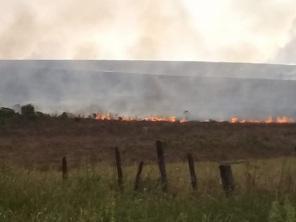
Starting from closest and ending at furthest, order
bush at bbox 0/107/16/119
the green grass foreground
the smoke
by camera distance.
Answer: the green grass foreground
bush at bbox 0/107/16/119
the smoke

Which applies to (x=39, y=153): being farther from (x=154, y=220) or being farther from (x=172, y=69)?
(x=172, y=69)

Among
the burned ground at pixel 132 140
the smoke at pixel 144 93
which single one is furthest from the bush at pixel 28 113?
the smoke at pixel 144 93

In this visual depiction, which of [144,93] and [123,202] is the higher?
[144,93]

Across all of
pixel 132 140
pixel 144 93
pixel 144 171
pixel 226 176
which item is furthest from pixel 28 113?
pixel 226 176

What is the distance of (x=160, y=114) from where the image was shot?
42031 mm

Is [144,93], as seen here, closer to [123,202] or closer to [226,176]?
[226,176]

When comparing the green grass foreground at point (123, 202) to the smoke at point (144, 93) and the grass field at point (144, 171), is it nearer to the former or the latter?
the grass field at point (144, 171)

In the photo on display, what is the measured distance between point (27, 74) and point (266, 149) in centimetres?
3049

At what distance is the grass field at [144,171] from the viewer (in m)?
9.06

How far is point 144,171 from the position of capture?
17.8 metres

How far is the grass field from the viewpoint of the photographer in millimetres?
9062

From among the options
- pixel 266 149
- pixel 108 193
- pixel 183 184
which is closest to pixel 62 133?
pixel 266 149

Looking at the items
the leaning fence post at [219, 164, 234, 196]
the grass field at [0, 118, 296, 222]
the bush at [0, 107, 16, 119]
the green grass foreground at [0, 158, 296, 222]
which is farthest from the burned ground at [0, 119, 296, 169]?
the leaning fence post at [219, 164, 234, 196]

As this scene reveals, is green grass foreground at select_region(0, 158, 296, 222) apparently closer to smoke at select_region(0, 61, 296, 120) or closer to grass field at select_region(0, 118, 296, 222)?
grass field at select_region(0, 118, 296, 222)
